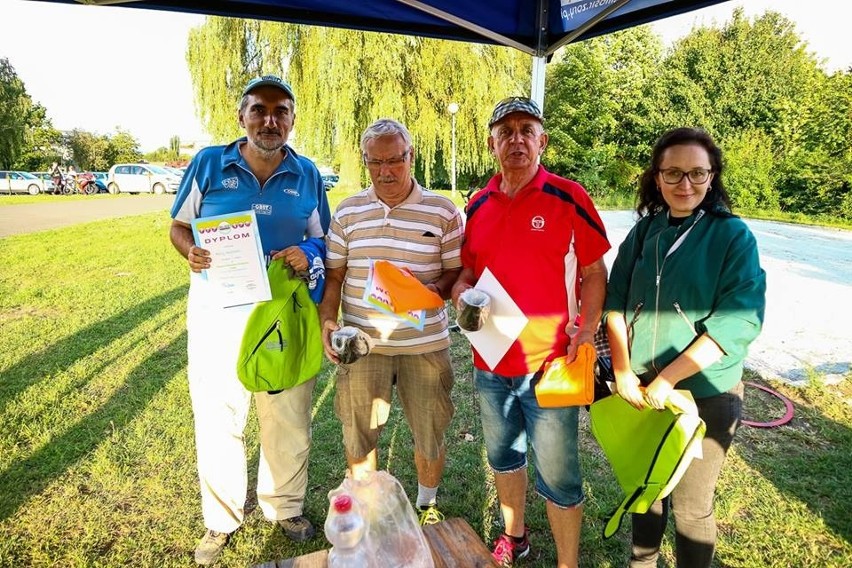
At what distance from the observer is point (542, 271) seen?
198 cm

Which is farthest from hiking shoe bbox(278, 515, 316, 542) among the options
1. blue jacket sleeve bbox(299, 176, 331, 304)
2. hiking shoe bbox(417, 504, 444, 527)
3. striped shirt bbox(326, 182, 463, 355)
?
blue jacket sleeve bbox(299, 176, 331, 304)

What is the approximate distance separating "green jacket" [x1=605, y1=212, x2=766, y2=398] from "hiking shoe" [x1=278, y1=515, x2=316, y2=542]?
191 cm

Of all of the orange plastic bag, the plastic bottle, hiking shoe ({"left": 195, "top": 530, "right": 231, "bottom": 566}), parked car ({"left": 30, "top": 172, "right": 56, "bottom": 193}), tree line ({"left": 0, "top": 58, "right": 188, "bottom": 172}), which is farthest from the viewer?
tree line ({"left": 0, "top": 58, "right": 188, "bottom": 172})

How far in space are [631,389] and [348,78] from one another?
1316 cm

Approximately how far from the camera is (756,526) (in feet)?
8.70

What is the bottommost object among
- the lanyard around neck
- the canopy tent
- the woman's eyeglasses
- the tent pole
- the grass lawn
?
the grass lawn

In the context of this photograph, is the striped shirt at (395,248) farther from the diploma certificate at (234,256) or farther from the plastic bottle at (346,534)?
the plastic bottle at (346,534)

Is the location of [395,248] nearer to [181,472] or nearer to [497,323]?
[497,323]

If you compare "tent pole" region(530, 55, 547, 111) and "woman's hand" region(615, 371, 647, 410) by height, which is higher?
"tent pole" region(530, 55, 547, 111)

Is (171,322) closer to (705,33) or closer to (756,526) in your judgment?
(756,526)

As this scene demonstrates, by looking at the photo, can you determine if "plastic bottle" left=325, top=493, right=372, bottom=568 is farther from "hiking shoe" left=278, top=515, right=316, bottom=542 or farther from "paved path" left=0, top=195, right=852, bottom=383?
"paved path" left=0, top=195, right=852, bottom=383

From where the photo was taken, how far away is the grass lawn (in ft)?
8.39

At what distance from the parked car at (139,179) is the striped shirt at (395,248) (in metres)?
29.6

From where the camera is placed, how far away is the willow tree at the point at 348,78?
13.2 m
